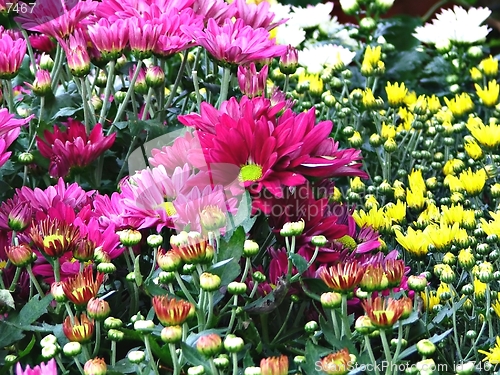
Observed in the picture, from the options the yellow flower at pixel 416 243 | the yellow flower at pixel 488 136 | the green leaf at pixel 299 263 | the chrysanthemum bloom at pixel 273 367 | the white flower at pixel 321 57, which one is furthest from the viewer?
the white flower at pixel 321 57

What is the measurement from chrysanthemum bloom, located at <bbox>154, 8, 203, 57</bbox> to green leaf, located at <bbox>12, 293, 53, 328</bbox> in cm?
31

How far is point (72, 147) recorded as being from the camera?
2.69 ft

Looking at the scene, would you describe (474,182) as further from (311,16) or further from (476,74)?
(311,16)

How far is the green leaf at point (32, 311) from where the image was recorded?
0.66m

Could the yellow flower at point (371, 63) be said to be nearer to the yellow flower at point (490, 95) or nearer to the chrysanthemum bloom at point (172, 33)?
the yellow flower at point (490, 95)

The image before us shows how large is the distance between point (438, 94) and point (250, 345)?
896 mm

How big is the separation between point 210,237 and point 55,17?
384mm

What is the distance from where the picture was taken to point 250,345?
658 mm

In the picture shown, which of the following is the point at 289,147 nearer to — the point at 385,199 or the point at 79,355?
the point at 79,355

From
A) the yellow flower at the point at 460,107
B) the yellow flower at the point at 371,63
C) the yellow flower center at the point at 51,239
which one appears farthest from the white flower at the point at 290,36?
the yellow flower center at the point at 51,239

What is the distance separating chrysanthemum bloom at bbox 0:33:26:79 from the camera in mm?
798

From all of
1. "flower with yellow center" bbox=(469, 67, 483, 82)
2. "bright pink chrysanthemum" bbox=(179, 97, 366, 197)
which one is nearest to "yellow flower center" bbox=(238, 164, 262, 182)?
"bright pink chrysanthemum" bbox=(179, 97, 366, 197)

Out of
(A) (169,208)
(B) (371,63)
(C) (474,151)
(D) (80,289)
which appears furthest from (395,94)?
(D) (80,289)

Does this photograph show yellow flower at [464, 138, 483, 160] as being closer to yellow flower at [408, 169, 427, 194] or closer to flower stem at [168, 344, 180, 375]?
yellow flower at [408, 169, 427, 194]
